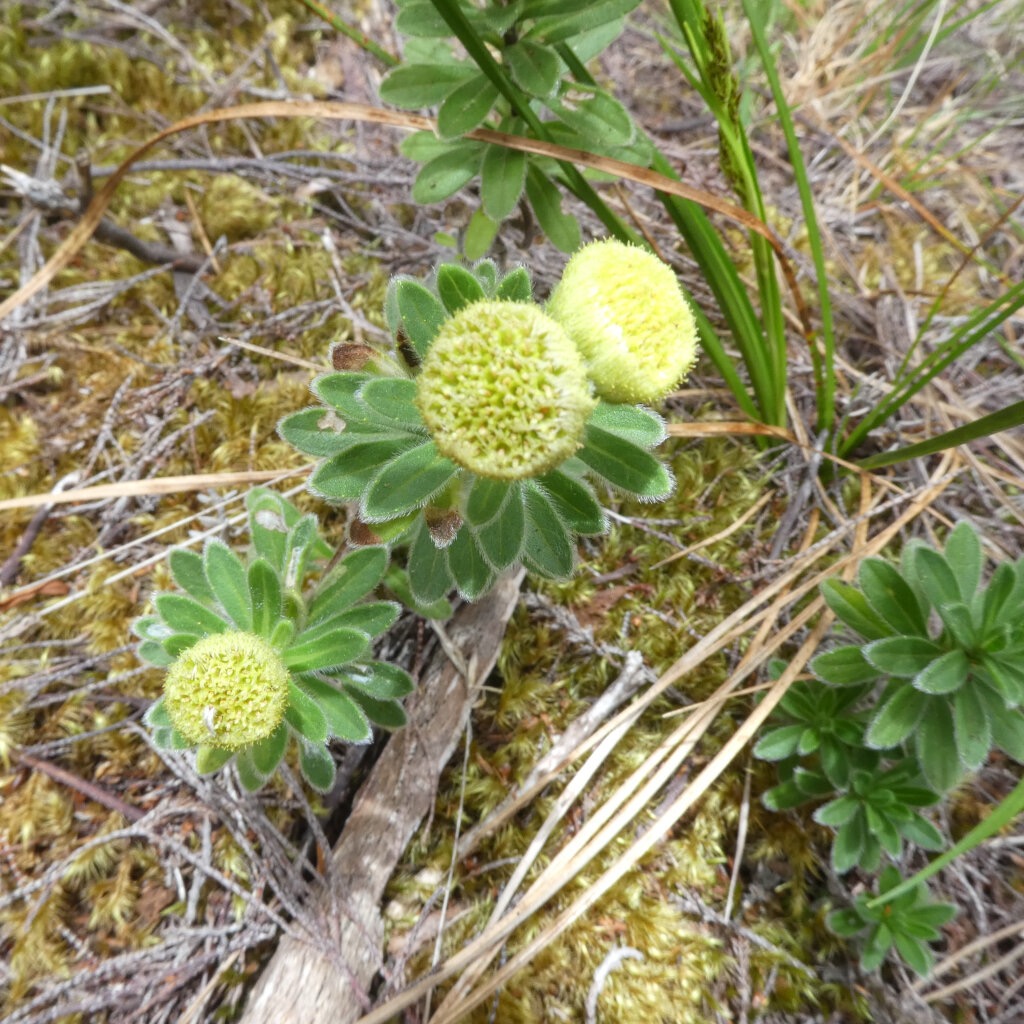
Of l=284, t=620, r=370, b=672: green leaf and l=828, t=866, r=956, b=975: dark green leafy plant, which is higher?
l=284, t=620, r=370, b=672: green leaf

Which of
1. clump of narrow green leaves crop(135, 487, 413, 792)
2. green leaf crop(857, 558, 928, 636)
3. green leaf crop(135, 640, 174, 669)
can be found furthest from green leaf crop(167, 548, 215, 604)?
green leaf crop(857, 558, 928, 636)

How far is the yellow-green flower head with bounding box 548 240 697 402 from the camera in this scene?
5.32 feet

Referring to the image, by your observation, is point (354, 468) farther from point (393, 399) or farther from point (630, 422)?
point (630, 422)

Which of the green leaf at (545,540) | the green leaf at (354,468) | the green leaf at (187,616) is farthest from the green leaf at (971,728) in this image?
the green leaf at (187,616)

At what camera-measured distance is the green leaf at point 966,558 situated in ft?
6.97

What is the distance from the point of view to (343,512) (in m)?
2.77

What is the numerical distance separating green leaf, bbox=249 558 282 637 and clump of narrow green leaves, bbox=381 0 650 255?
4.36 ft

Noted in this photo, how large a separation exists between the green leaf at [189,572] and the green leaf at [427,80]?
4.98ft

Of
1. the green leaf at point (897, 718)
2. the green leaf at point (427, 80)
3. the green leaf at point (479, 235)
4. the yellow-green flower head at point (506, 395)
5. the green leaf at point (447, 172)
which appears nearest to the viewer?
the yellow-green flower head at point (506, 395)

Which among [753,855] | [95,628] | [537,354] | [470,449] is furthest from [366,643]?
[753,855]

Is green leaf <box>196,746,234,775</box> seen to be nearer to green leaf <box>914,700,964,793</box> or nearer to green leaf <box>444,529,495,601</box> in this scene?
green leaf <box>444,529,495,601</box>

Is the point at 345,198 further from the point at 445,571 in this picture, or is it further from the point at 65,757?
the point at 65,757

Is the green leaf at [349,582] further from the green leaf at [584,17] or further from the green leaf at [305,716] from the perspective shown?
the green leaf at [584,17]

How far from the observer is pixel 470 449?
1.49 metres
